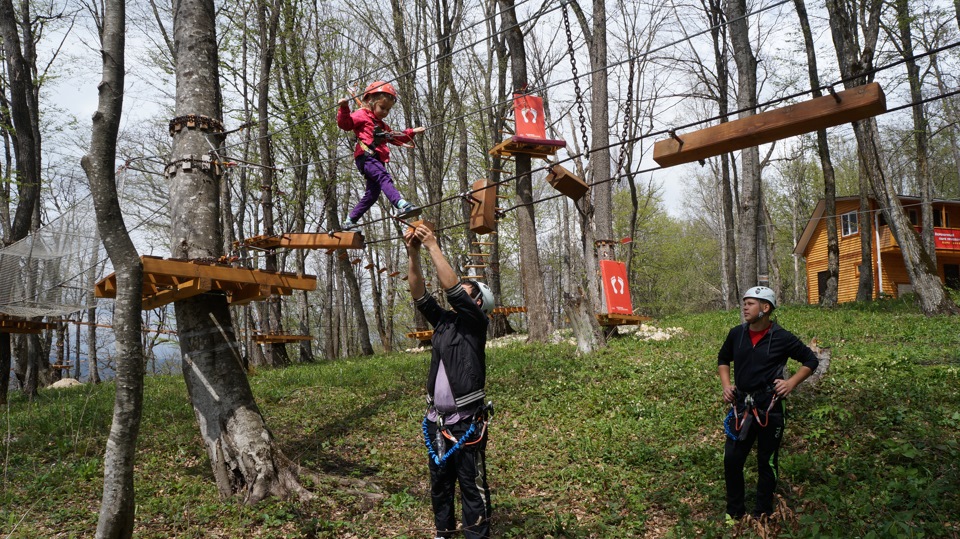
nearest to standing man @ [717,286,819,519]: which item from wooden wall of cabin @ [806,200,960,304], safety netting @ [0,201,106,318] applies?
safety netting @ [0,201,106,318]

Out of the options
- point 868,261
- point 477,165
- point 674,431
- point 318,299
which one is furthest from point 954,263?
point 318,299

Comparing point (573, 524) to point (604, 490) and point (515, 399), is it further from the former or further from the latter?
point (515, 399)

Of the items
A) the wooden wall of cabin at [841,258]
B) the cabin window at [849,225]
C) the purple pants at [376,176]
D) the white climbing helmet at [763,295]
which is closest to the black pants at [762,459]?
the white climbing helmet at [763,295]

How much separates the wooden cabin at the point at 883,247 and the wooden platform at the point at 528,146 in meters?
19.5

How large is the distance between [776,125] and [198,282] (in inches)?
207

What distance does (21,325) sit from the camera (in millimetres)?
11188

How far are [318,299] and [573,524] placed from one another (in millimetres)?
43414

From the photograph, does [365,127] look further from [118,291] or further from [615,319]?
[615,319]

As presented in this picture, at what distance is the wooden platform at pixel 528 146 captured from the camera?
1087cm

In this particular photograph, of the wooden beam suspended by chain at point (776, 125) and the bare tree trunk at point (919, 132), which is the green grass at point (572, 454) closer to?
the wooden beam suspended by chain at point (776, 125)

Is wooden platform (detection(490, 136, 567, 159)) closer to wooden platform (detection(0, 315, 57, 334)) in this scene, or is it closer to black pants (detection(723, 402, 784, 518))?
black pants (detection(723, 402, 784, 518))

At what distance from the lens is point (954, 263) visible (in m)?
28.6

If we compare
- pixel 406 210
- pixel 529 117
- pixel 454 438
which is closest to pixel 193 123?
pixel 406 210

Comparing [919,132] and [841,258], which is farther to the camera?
[841,258]
